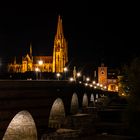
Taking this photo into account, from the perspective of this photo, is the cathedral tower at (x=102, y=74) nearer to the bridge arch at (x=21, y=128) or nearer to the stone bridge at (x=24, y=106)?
the stone bridge at (x=24, y=106)

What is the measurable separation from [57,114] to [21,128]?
1207cm

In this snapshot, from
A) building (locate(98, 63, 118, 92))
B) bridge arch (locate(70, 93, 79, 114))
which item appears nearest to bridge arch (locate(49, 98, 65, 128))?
bridge arch (locate(70, 93, 79, 114))

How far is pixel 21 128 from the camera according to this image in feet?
70.0

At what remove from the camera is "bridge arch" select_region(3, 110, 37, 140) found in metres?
20.3

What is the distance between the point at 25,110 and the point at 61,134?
559 centimetres

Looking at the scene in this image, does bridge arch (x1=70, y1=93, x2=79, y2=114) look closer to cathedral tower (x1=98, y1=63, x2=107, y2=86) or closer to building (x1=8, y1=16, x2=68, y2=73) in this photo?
building (x1=8, y1=16, x2=68, y2=73)

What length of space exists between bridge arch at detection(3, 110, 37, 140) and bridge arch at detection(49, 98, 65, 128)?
363 inches

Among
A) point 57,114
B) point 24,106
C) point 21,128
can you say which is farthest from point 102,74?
point 24,106

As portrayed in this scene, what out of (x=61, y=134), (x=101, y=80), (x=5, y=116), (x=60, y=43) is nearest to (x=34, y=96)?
(x=5, y=116)

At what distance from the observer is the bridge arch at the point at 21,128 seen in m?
20.3

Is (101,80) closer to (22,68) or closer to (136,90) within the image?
(22,68)

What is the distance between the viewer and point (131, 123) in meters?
27.5

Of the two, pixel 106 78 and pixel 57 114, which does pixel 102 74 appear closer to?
pixel 106 78

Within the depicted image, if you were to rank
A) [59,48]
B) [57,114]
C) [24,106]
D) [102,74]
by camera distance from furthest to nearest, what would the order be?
[102,74] → [59,48] → [57,114] → [24,106]
